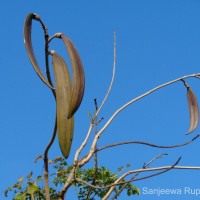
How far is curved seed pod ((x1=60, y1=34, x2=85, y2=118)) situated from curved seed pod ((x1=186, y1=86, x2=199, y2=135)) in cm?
56

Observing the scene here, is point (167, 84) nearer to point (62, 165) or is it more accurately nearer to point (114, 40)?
point (114, 40)

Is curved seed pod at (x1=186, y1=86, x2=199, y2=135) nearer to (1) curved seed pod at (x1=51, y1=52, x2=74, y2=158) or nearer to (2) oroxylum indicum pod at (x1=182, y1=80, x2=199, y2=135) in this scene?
(2) oroxylum indicum pod at (x1=182, y1=80, x2=199, y2=135)

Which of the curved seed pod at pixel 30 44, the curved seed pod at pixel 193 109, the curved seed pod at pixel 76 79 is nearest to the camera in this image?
the curved seed pod at pixel 76 79

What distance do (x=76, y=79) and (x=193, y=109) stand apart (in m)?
0.66

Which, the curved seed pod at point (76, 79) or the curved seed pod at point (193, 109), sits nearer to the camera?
the curved seed pod at point (76, 79)

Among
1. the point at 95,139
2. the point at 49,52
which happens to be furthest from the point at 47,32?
the point at 95,139

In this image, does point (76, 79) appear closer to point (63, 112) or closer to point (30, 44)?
point (63, 112)

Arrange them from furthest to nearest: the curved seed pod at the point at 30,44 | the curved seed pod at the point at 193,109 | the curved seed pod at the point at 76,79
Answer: the curved seed pod at the point at 193,109, the curved seed pod at the point at 30,44, the curved seed pod at the point at 76,79

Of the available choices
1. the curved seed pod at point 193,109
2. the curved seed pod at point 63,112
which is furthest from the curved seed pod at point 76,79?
the curved seed pod at point 193,109

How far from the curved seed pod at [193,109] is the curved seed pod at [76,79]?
0.56m

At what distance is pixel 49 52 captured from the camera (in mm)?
1039

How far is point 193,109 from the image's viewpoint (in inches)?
57.1

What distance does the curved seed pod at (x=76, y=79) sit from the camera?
0.85m

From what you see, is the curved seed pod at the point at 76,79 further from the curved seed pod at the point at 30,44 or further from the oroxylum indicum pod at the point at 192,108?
the oroxylum indicum pod at the point at 192,108
